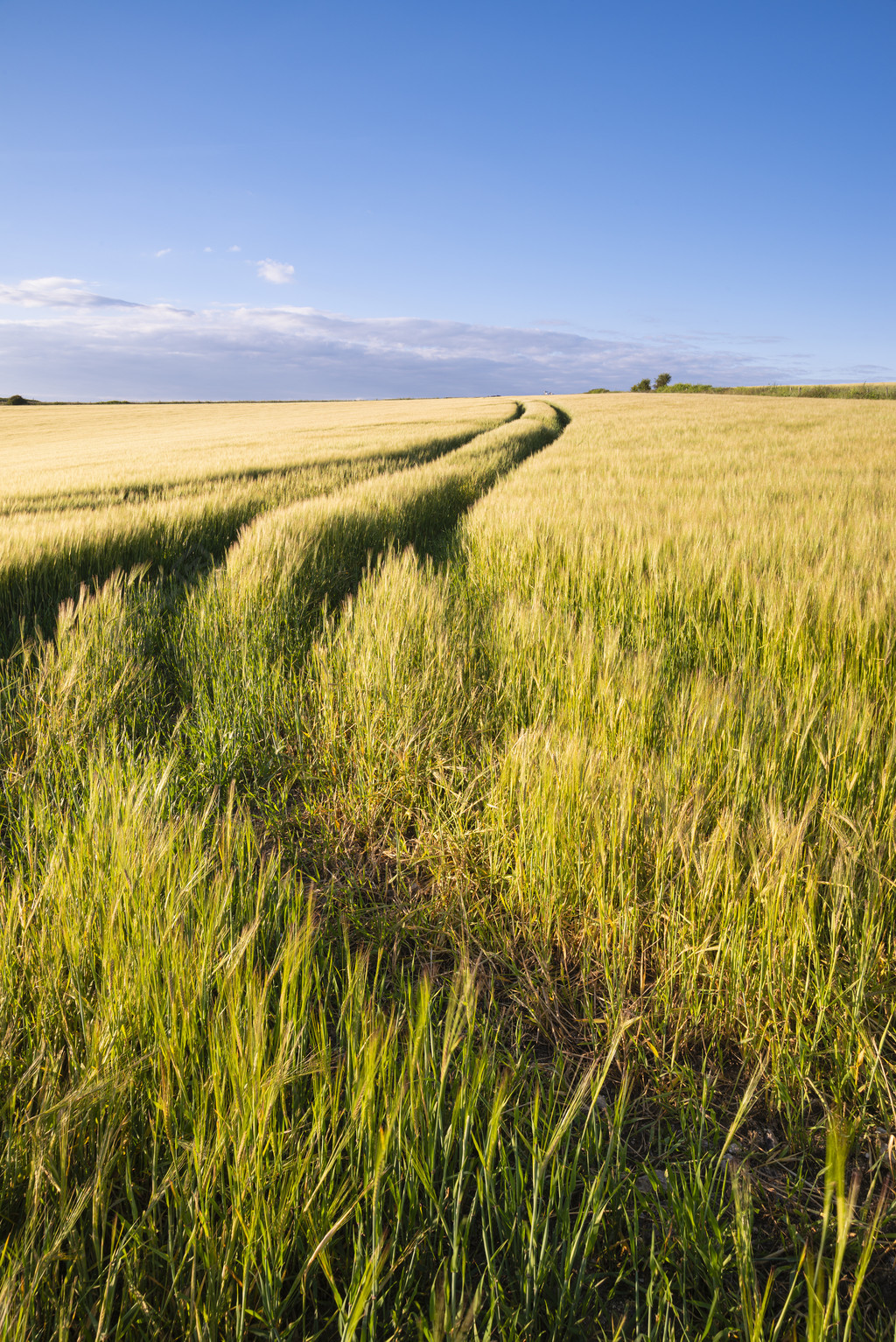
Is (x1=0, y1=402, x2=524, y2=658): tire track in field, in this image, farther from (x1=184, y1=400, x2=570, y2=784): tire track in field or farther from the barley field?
the barley field

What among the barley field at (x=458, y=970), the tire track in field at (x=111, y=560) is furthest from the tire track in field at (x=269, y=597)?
the tire track in field at (x=111, y=560)

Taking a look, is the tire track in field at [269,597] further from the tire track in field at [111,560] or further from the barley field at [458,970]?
the tire track in field at [111,560]

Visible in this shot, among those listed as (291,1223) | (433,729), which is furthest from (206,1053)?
(433,729)

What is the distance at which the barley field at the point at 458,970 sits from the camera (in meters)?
0.67

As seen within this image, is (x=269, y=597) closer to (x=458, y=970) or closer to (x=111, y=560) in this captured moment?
(x=111, y=560)

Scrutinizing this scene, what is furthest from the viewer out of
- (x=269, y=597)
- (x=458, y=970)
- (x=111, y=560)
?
(x=111, y=560)

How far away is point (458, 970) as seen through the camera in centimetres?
79

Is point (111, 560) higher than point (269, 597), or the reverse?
point (111, 560)

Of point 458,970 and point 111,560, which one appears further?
point 111,560

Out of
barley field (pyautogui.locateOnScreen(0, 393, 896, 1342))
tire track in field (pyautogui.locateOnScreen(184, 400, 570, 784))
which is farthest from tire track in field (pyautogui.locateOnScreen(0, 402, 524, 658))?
barley field (pyautogui.locateOnScreen(0, 393, 896, 1342))

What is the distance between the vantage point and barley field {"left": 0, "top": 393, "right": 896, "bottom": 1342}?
0.67 m

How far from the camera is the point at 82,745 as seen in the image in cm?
202

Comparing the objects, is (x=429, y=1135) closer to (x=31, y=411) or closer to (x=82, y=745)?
(x=82, y=745)

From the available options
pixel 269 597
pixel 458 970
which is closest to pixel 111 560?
pixel 269 597
